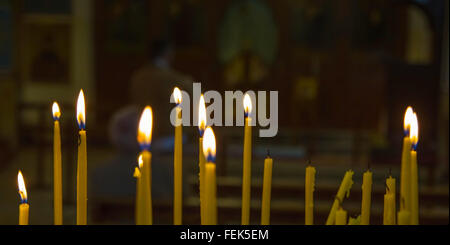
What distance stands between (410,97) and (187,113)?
6.17 ft

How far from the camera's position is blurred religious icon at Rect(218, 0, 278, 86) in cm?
845

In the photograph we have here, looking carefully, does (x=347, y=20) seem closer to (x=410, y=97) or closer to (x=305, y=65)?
(x=305, y=65)

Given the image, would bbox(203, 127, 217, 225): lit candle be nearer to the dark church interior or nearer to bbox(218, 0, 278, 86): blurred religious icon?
the dark church interior

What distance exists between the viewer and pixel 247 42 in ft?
27.9

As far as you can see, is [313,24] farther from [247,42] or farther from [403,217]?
[403,217]

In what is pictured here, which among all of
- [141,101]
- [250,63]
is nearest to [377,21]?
[250,63]

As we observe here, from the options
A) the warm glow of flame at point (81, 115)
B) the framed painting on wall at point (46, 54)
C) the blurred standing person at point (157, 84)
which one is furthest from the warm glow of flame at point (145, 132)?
the framed painting on wall at point (46, 54)

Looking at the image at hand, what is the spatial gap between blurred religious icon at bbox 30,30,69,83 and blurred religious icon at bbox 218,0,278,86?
2174mm

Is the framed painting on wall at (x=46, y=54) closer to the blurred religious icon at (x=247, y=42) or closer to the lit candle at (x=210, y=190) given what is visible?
the blurred religious icon at (x=247, y=42)

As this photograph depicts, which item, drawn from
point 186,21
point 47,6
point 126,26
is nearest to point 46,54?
point 47,6

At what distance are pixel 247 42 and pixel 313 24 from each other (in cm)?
93

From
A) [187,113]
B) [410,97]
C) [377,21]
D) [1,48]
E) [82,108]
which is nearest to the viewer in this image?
[82,108]

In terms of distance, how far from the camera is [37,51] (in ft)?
28.1

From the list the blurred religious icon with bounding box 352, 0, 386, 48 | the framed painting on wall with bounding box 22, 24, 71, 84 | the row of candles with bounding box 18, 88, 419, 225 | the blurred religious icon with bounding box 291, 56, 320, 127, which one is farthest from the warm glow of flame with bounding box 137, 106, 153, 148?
the framed painting on wall with bounding box 22, 24, 71, 84
